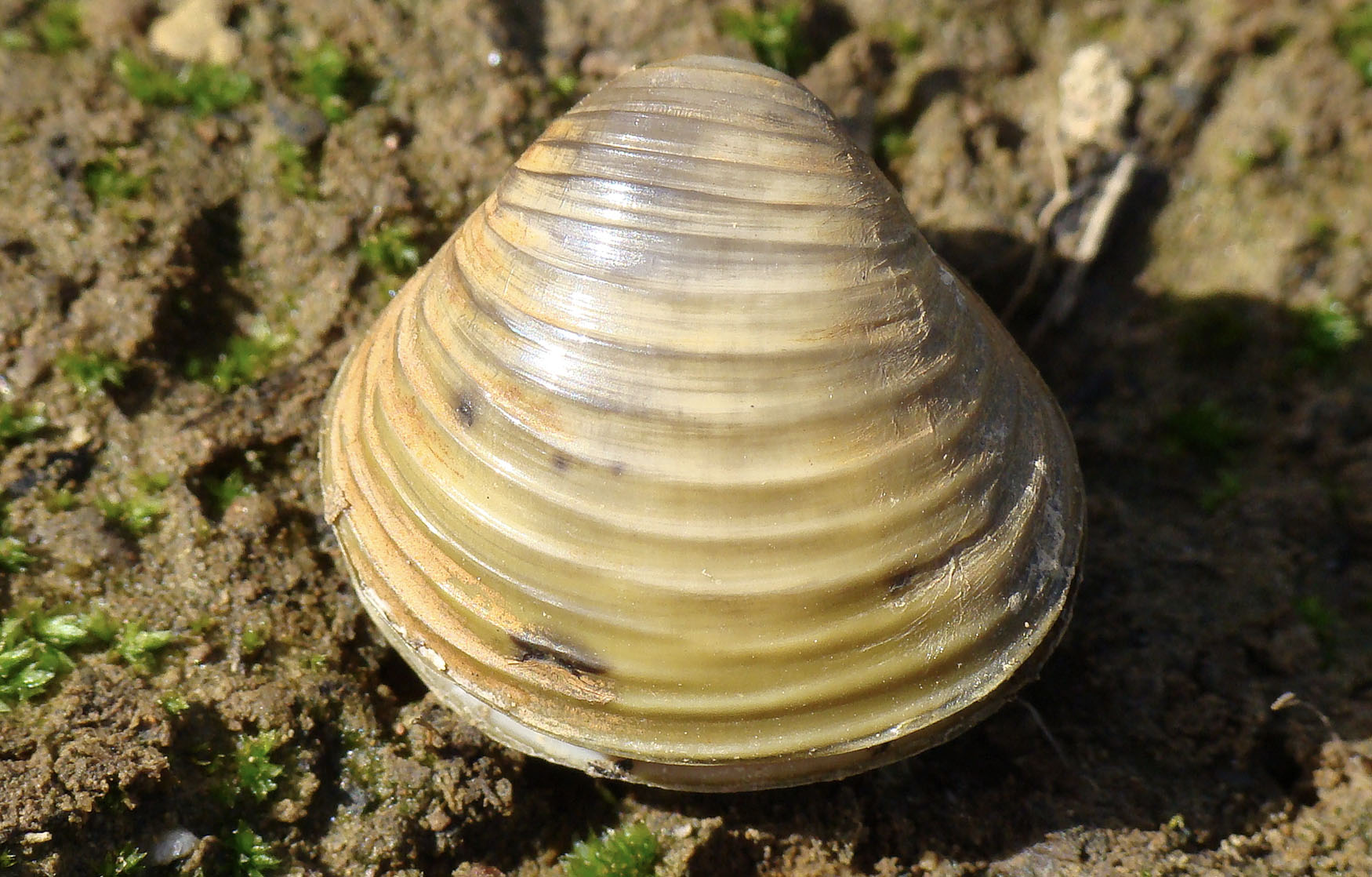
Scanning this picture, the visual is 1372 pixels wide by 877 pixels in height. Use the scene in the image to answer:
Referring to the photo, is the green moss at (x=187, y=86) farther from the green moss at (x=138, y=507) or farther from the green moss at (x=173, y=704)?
the green moss at (x=173, y=704)

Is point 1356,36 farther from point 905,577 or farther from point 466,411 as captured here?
point 466,411

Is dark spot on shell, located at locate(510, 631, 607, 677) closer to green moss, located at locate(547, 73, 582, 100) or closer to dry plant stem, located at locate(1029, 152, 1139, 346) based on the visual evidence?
green moss, located at locate(547, 73, 582, 100)

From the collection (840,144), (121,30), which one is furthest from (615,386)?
(121,30)

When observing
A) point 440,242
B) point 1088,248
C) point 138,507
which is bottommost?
point 138,507

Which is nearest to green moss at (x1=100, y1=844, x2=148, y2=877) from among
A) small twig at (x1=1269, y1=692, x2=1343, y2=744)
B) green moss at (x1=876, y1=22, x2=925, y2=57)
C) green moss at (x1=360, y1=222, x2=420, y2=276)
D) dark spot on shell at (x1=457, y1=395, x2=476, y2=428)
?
dark spot on shell at (x1=457, y1=395, x2=476, y2=428)

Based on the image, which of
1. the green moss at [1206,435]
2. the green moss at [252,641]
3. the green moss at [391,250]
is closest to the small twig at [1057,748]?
the green moss at [1206,435]

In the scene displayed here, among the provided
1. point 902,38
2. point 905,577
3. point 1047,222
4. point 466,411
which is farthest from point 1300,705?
point 902,38
